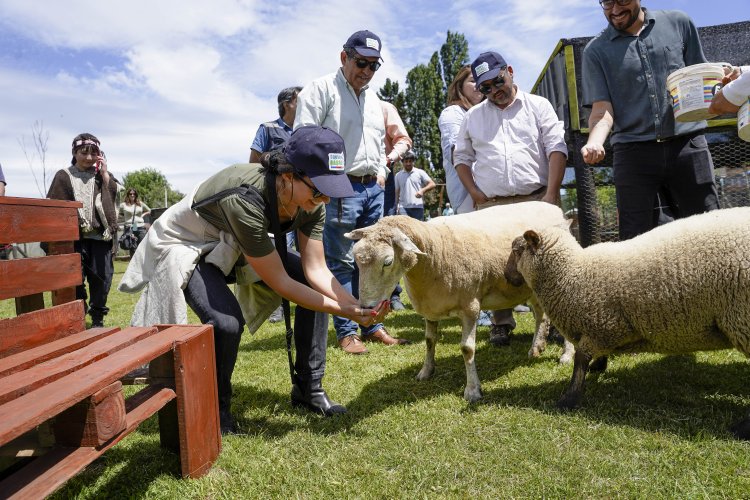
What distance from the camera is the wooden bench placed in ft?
4.67

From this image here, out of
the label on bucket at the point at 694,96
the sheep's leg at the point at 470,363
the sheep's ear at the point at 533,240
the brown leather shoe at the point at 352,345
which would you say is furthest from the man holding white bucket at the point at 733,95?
the brown leather shoe at the point at 352,345

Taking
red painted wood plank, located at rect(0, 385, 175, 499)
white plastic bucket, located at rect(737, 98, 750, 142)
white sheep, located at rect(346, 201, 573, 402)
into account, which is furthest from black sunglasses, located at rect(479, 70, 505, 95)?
red painted wood plank, located at rect(0, 385, 175, 499)

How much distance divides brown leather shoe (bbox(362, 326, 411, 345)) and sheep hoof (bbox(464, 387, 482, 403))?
4.45ft

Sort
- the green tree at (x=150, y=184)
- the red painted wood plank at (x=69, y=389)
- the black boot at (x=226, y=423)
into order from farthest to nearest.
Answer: the green tree at (x=150, y=184)
the black boot at (x=226, y=423)
the red painted wood plank at (x=69, y=389)

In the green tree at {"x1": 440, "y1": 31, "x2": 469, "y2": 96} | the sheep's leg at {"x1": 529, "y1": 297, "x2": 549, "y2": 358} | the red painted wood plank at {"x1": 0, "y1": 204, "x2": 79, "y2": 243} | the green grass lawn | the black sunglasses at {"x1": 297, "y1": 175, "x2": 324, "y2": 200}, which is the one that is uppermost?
the green tree at {"x1": 440, "y1": 31, "x2": 469, "y2": 96}

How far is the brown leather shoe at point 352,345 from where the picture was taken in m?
4.09

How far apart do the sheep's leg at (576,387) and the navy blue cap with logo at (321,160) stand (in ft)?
5.06

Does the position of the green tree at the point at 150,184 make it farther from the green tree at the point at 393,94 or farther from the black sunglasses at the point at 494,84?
the black sunglasses at the point at 494,84

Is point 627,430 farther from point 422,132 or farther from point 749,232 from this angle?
point 422,132

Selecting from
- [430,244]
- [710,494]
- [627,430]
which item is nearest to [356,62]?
[430,244]

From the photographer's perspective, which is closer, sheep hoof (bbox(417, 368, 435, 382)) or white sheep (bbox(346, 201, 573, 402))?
white sheep (bbox(346, 201, 573, 402))

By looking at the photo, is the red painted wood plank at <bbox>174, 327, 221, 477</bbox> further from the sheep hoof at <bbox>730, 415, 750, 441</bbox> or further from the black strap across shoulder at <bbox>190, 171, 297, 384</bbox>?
the sheep hoof at <bbox>730, 415, 750, 441</bbox>

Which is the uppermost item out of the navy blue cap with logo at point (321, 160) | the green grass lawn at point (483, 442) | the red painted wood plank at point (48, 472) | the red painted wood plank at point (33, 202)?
the navy blue cap with logo at point (321, 160)

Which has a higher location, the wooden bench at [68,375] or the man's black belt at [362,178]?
the man's black belt at [362,178]
